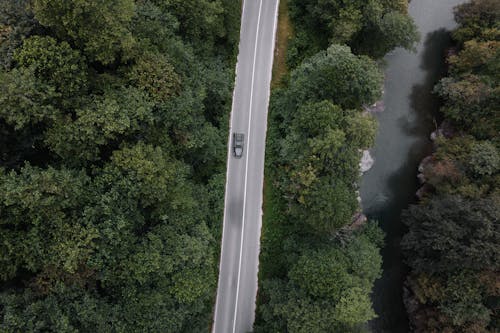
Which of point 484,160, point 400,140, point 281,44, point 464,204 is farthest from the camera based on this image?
point 400,140

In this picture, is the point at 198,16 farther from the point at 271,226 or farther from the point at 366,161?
the point at 366,161

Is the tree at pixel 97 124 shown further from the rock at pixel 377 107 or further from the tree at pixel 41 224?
the rock at pixel 377 107

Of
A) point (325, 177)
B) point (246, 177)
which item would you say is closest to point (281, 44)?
point (246, 177)

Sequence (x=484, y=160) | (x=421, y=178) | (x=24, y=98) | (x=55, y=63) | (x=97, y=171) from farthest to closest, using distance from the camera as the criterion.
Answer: (x=421, y=178), (x=484, y=160), (x=97, y=171), (x=55, y=63), (x=24, y=98)

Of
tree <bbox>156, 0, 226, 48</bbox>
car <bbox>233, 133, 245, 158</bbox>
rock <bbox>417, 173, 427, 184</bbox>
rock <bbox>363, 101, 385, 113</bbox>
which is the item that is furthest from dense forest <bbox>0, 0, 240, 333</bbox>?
rock <bbox>417, 173, 427, 184</bbox>

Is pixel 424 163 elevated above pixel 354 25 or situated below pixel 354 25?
below

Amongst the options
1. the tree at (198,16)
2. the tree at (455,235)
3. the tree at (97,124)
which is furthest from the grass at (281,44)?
the tree at (455,235)

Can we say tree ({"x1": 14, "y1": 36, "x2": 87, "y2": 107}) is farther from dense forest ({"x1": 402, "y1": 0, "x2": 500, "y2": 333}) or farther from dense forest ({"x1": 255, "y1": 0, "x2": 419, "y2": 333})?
dense forest ({"x1": 402, "y1": 0, "x2": 500, "y2": 333})
